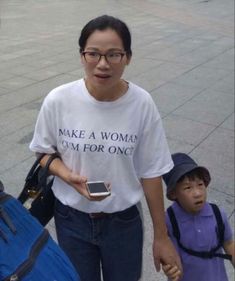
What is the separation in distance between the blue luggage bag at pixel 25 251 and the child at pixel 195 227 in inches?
29.3

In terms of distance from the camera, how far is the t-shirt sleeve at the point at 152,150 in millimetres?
1776

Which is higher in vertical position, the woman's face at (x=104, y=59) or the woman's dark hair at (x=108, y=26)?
the woman's dark hair at (x=108, y=26)

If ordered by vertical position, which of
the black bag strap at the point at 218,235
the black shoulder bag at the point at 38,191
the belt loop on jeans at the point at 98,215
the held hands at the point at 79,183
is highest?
the held hands at the point at 79,183

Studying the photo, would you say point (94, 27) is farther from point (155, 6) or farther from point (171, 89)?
point (155, 6)

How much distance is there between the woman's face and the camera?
1.65 metres

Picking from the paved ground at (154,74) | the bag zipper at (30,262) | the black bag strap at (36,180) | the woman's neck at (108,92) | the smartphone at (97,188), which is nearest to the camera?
the bag zipper at (30,262)

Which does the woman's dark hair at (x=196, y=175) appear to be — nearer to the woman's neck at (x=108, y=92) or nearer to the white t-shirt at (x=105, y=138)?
the white t-shirt at (x=105, y=138)

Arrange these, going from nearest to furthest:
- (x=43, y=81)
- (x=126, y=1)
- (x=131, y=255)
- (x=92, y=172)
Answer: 1. (x=92, y=172)
2. (x=131, y=255)
3. (x=43, y=81)
4. (x=126, y=1)

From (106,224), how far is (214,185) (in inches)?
85.9

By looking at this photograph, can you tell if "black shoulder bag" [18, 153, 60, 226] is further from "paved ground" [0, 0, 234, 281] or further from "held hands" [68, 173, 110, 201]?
"paved ground" [0, 0, 234, 281]

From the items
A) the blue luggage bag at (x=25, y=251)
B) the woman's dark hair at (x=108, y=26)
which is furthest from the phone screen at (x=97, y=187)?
the woman's dark hair at (x=108, y=26)

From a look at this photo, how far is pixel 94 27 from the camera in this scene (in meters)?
1.66

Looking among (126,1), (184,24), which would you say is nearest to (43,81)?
(184,24)

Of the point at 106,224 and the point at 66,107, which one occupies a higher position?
the point at 66,107
